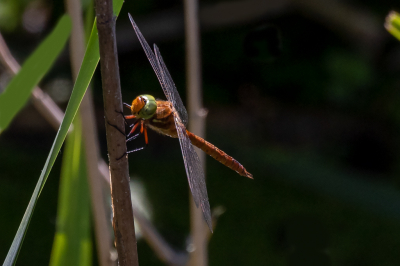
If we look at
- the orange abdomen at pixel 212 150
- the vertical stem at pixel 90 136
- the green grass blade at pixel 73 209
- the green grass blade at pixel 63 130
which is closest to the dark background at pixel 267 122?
the orange abdomen at pixel 212 150

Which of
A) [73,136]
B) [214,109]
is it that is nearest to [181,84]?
[214,109]

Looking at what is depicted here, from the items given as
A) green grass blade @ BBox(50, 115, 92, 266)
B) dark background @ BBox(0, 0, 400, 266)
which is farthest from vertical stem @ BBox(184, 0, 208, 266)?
dark background @ BBox(0, 0, 400, 266)

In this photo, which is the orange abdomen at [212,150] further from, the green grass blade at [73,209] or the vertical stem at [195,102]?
the green grass blade at [73,209]

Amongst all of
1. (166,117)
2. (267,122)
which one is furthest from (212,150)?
(267,122)

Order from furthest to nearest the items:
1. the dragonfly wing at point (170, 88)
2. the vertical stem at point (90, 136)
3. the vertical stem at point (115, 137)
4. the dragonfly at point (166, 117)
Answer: the dragonfly wing at point (170, 88), the dragonfly at point (166, 117), the vertical stem at point (90, 136), the vertical stem at point (115, 137)

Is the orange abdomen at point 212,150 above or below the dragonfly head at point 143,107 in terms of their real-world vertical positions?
below

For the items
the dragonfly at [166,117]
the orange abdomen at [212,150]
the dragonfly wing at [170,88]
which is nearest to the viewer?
the dragonfly at [166,117]

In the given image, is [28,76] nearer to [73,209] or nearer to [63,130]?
[63,130]

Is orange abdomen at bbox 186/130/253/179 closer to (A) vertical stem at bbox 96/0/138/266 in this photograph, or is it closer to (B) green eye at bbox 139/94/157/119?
(B) green eye at bbox 139/94/157/119
